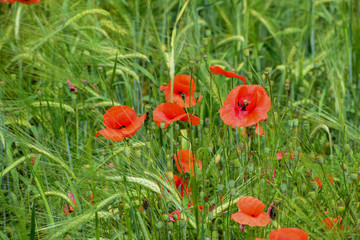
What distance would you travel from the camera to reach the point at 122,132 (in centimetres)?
112

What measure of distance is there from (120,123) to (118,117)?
0.06 feet

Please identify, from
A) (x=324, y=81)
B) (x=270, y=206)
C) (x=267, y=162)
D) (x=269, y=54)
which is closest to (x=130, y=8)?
(x=269, y=54)

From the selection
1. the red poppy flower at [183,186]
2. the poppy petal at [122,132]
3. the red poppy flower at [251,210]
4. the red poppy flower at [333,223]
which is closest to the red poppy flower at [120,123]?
the poppy petal at [122,132]

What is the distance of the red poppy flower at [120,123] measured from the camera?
1.12 meters

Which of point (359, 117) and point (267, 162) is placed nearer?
point (267, 162)

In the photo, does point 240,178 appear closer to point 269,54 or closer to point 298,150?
point 298,150

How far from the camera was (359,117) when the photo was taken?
1794 mm

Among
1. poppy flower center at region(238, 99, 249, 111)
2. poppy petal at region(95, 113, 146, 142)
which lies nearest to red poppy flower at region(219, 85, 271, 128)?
poppy flower center at region(238, 99, 249, 111)

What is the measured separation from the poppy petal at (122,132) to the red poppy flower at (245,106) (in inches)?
7.2

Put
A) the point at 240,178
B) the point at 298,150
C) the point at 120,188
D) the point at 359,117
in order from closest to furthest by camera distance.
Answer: the point at 120,188 → the point at 298,150 → the point at 240,178 → the point at 359,117

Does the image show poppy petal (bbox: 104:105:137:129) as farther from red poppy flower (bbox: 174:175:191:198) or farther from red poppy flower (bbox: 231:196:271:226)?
red poppy flower (bbox: 231:196:271:226)

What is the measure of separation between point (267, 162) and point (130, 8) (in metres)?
1.20

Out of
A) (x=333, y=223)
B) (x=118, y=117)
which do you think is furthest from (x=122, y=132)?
(x=333, y=223)

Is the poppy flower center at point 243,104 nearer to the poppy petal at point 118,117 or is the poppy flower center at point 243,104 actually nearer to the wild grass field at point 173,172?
the wild grass field at point 173,172
